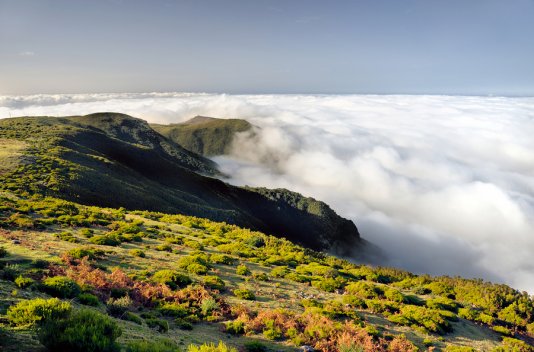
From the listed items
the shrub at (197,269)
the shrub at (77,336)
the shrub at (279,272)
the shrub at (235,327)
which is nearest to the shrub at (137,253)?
the shrub at (197,269)

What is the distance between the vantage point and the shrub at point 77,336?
818 cm

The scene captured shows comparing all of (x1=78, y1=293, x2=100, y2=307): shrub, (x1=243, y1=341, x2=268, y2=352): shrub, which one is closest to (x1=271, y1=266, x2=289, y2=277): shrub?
(x1=243, y1=341, x2=268, y2=352): shrub

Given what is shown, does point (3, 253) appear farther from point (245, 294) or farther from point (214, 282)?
point (245, 294)

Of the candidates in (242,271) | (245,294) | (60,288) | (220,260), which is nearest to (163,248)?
(220,260)

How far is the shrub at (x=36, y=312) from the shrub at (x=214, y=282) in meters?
11.7

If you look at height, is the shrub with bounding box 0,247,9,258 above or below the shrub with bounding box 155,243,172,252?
above

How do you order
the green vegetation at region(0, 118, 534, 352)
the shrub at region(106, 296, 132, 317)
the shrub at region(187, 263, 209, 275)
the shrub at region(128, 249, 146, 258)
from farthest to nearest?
the shrub at region(128, 249, 146, 258) → the shrub at region(187, 263, 209, 275) → the shrub at region(106, 296, 132, 317) → the green vegetation at region(0, 118, 534, 352)

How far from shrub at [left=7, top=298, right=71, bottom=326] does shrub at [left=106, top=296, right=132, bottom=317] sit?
4.38 metres

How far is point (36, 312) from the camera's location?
386 inches

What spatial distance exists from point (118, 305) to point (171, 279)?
537 centimetres

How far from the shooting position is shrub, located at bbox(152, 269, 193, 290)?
770 inches

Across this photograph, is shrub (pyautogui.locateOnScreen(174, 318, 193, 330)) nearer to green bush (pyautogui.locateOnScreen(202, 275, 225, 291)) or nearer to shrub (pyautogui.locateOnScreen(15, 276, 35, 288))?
green bush (pyautogui.locateOnScreen(202, 275, 225, 291))

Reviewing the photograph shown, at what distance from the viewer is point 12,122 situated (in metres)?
128

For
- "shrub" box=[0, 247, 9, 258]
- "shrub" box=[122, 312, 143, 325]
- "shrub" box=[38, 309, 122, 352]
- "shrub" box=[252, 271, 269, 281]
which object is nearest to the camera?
"shrub" box=[38, 309, 122, 352]
